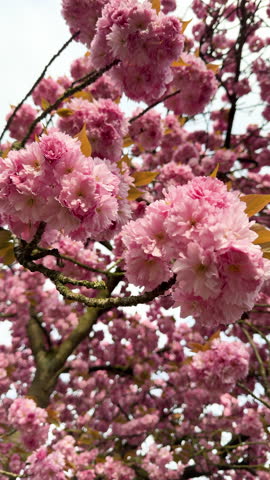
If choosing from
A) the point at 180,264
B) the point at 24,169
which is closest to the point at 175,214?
the point at 180,264

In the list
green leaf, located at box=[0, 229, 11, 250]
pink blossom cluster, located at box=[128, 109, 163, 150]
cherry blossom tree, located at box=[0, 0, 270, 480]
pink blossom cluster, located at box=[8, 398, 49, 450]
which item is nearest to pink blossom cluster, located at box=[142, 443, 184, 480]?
cherry blossom tree, located at box=[0, 0, 270, 480]

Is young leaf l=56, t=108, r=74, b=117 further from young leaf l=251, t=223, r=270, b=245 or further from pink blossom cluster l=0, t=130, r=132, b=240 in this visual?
young leaf l=251, t=223, r=270, b=245

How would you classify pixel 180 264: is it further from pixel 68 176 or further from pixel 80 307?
pixel 80 307

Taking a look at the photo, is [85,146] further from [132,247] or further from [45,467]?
[45,467]

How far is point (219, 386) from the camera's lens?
13.0 feet

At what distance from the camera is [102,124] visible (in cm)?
254

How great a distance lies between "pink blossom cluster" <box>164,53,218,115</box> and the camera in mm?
3990

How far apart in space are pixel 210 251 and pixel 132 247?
1.22 ft

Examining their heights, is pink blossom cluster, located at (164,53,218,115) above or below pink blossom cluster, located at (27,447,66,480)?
above

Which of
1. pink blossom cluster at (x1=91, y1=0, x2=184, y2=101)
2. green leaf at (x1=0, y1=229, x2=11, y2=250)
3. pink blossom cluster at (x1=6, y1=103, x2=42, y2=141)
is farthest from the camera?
pink blossom cluster at (x1=6, y1=103, x2=42, y2=141)

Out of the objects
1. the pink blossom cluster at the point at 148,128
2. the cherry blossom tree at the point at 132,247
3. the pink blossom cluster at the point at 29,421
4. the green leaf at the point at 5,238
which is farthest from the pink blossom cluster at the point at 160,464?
the green leaf at the point at 5,238

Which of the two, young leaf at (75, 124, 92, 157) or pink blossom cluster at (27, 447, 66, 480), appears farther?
pink blossom cluster at (27, 447, 66, 480)

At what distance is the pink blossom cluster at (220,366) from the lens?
12.6 feet

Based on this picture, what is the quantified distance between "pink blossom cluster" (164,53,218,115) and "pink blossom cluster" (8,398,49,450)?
3.68 metres
